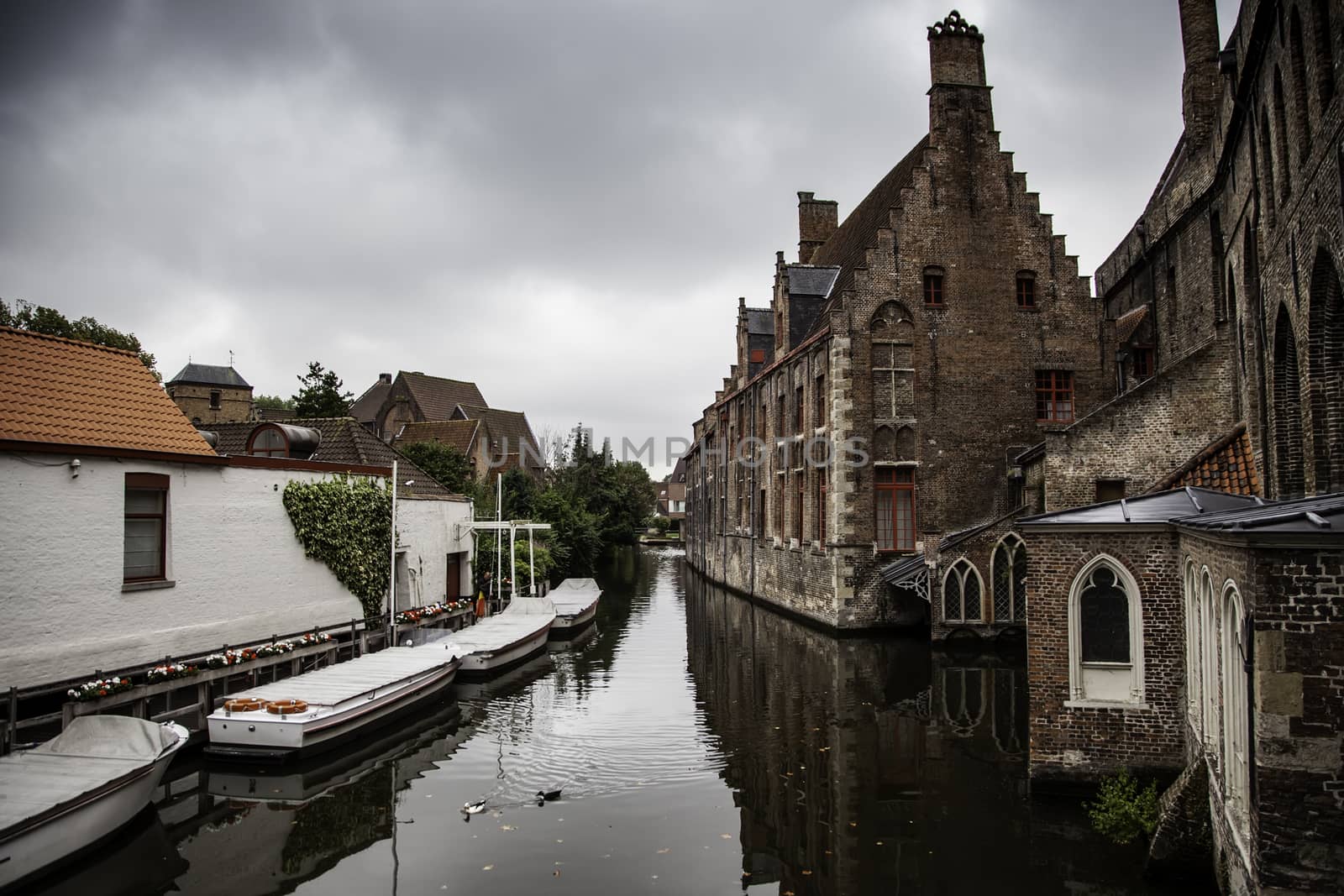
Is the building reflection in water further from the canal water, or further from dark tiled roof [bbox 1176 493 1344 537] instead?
dark tiled roof [bbox 1176 493 1344 537]

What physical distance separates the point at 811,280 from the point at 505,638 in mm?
17431

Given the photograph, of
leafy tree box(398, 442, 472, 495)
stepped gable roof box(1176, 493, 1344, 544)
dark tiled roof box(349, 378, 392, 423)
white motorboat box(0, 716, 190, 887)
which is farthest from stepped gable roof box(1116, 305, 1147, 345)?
dark tiled roof box(349, 378, 392, 423)

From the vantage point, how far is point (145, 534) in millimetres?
13570

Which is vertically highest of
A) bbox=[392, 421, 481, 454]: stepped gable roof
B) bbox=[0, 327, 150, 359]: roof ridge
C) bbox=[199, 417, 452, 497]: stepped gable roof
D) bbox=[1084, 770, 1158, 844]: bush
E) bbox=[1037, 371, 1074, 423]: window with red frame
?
bbox=[392, 421, 481, 454]: stepped gable roof

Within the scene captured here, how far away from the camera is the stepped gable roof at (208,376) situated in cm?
6309

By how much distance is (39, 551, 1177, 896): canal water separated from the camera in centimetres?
830

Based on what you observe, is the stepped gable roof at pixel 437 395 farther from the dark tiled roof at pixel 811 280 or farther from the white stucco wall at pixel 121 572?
the white stucco wall at pixel 121 572

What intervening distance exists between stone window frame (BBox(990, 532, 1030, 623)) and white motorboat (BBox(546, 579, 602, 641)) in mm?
10625

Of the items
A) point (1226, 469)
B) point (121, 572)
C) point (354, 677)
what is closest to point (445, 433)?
point (354, 677)

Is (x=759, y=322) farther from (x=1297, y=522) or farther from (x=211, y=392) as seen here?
(x=211, y=392)

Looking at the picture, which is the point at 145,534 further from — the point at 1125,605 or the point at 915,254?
the point at 915,254

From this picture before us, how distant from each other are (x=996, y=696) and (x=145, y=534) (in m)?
14.0

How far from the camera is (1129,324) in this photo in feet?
84.1

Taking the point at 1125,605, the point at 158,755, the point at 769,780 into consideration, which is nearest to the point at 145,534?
the point at 158,755
